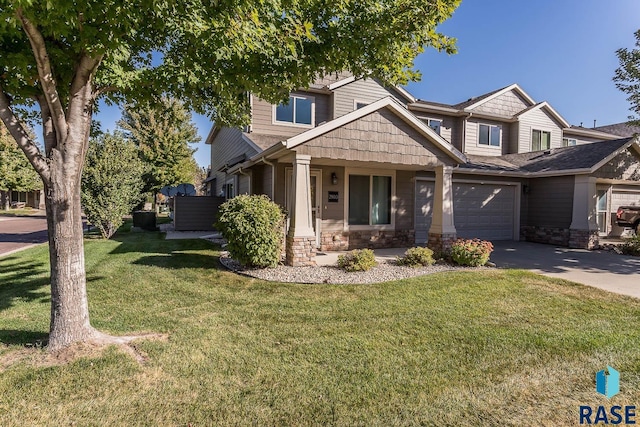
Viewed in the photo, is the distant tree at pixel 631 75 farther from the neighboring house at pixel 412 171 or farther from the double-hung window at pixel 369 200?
the double-hung window at pixel 369 200

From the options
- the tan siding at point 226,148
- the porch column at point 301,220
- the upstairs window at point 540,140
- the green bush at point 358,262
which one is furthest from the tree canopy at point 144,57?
the upstairs window at point 540,140

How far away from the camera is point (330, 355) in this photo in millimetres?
3746

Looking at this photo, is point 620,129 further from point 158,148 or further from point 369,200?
point 158,148

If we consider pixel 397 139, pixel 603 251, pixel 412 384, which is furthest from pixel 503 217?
pixel 412 384

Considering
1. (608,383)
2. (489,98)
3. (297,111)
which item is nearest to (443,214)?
(608,383)

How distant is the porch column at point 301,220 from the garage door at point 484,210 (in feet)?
23.7

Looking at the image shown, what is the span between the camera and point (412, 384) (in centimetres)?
318

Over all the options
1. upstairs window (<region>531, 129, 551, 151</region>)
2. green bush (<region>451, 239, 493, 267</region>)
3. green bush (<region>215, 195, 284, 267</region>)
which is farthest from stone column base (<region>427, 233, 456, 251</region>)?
upstairs window (<region>531, 129, 551, 151</region>)

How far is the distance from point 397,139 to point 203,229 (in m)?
10.8

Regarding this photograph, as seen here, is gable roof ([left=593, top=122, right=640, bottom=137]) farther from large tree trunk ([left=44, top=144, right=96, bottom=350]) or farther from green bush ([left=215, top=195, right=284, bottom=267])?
large tree trunk ([left=44, top=144, right=96, bottom=350])

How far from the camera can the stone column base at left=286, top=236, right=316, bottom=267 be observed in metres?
7.81

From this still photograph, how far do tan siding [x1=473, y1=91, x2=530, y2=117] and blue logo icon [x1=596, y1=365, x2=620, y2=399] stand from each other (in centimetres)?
1460

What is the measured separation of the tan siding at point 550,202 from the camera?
1231 cm

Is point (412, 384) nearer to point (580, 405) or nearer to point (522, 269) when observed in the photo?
point (580, 405)
